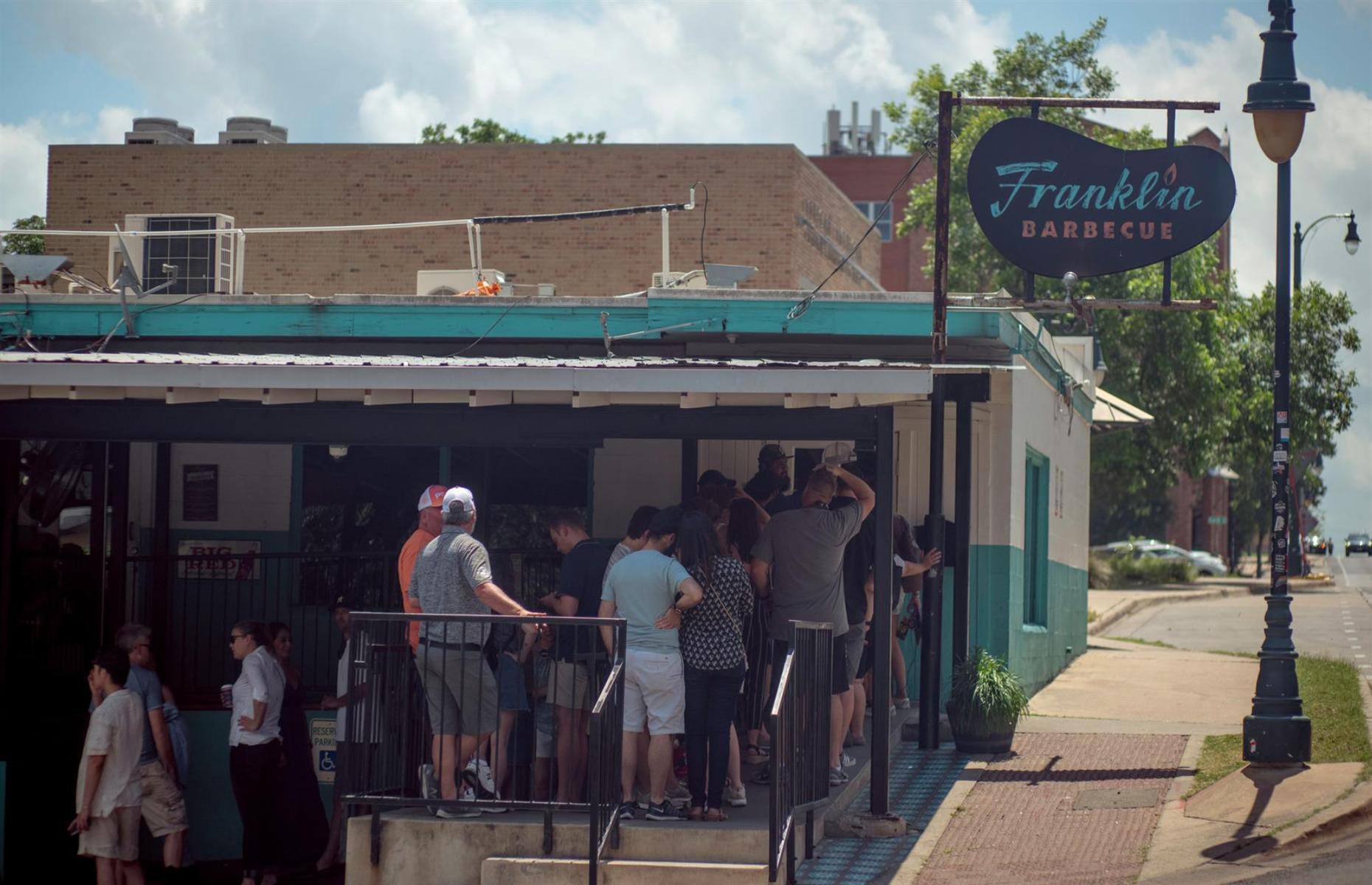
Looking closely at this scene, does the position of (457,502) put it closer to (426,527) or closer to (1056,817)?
(426,527)

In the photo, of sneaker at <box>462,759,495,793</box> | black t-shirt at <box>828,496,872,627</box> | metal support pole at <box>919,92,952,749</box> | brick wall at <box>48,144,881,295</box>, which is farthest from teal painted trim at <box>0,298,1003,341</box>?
brick wall at <box>48,144,881,295</box>

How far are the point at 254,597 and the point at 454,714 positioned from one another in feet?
17.7

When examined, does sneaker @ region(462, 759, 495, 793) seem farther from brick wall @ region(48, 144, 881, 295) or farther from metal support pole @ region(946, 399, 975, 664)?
brick wall @ region(48, 144, 881, 295)

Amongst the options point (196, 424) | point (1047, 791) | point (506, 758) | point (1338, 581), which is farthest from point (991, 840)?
point (1338, 581)

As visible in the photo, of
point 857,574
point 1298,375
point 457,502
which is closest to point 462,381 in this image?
point 457,502

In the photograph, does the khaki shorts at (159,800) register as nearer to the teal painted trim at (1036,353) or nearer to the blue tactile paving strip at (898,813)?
the blue tactile paving strip at (898,813)

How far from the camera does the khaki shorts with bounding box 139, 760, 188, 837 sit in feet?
33.3

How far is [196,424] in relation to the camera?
9.55 meters

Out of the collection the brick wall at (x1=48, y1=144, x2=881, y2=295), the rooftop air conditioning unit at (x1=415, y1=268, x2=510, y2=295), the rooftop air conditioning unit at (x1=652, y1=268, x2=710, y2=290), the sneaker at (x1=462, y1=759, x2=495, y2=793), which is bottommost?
the sneaker at (x1=462, y1=759, x2=495, y2=793)

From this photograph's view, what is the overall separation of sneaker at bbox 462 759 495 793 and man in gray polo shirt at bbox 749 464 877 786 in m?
1.77

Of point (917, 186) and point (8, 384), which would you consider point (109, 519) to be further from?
point (917, 186)

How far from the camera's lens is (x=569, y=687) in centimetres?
827

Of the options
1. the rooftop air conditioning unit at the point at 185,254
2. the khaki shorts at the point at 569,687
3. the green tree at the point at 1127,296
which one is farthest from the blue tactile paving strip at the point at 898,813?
the green tree at the point at 1127,296

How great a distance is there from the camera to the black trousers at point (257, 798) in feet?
33.0
